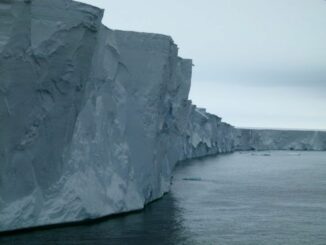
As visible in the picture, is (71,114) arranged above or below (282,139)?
below

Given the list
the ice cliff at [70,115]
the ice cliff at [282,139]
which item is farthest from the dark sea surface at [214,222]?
the ice cliff at [282,139]

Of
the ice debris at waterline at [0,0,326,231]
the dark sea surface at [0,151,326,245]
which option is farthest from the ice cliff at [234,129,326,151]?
the ice debris at waterline at [0,0,326,231]

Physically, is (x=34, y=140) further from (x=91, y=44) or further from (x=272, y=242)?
(x=272, y=242)

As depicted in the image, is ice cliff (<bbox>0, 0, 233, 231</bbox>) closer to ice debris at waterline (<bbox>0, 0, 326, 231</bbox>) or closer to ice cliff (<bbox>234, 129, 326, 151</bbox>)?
ice debris at waterline (<bbox>0, 0, 326, 231</bbox>)

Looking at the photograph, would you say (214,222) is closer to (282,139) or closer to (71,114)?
(71,114)

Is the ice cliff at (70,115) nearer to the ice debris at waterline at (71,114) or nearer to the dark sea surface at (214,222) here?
the ice debris at waterline at (71,114)

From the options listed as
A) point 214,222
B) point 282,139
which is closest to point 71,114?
point 214,222
